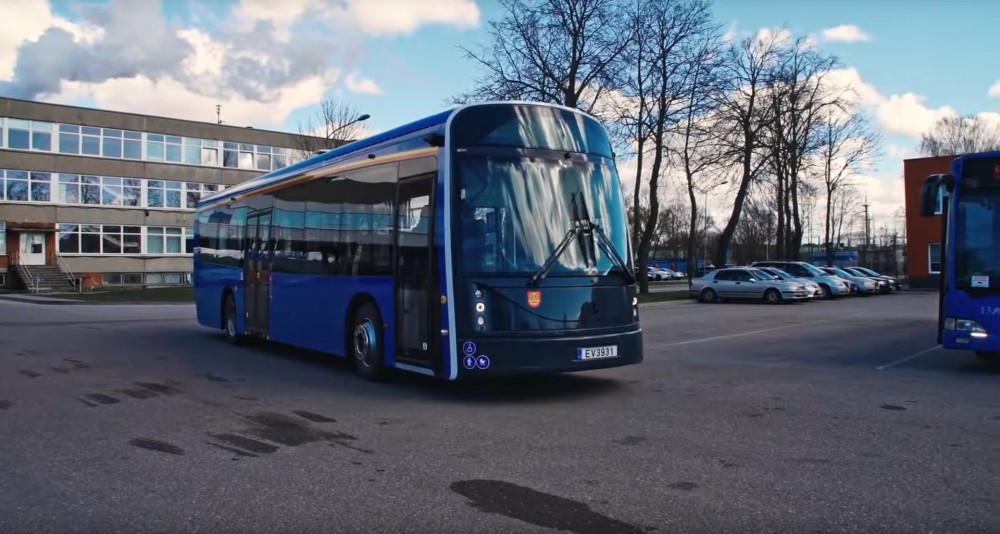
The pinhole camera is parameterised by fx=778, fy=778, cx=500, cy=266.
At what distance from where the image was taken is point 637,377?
10719 millimetres

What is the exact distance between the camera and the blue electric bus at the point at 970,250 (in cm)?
1059

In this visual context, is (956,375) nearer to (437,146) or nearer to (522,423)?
(522,423)

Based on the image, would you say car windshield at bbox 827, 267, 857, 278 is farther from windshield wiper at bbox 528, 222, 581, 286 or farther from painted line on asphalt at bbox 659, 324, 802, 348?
windshield wiper at bbox 528, 222, 581, 286

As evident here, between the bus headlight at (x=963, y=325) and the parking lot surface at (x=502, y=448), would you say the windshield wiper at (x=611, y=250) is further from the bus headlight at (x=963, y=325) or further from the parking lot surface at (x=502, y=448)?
the bus headlight at (x=963, y=325)

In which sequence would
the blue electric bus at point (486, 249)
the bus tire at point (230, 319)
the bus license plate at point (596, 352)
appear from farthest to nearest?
1. the bus tire at point (230, 319)
2. the bus license plate at point (596, 352)
3. the blue electric bus at point (486, 249)

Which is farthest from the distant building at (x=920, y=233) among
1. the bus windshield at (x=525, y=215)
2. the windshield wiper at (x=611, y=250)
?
the bus windshield at (x=525, y=215)

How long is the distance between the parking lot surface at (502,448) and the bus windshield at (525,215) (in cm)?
158

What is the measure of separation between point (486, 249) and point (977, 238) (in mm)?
7168

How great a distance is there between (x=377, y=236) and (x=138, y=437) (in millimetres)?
3858

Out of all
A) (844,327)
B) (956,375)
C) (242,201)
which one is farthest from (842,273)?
(242,201)

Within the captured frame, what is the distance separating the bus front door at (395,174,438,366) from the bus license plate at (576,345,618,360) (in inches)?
63.6

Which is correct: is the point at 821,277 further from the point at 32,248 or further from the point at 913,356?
the point at 32,248

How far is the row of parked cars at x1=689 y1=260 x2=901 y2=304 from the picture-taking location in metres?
32.0

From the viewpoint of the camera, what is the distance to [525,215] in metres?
8.53
